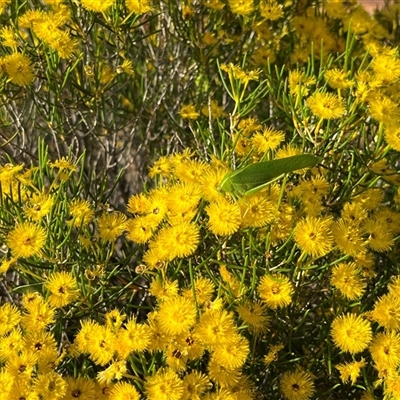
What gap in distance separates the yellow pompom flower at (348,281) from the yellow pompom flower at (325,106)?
15.7 inches

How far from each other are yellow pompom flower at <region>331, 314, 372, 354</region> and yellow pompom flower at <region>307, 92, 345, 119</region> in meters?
0.52

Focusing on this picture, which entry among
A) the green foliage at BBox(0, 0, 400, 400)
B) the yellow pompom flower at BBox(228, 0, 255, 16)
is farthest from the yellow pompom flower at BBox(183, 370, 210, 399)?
the yellow pompom flower at BBox(228, 0, 255, 16)

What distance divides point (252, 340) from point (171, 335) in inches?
11.7

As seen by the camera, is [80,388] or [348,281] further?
[348,281]

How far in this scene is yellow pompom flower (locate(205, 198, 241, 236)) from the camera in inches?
56.0

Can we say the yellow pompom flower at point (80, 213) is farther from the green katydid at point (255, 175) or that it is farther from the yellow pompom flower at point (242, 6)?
the yellow pompom flower at point (242, 6)

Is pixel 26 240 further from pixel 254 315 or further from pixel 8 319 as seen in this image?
pixel 254 315

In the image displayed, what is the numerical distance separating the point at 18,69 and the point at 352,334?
1.18m

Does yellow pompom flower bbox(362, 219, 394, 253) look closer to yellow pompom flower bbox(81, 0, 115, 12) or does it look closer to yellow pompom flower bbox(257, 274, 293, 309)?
yellow pompom flower bbox(257, 274, 293, 309)

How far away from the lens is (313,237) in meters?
1.46

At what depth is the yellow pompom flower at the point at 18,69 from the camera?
1.81m

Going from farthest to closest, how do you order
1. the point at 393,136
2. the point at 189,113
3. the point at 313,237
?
the point at 189,113 → the point at 393,136 → the point at 313,237

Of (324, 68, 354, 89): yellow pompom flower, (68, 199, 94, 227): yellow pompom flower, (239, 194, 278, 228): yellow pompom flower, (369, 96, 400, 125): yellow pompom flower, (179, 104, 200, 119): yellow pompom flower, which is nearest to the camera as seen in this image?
(239, 194, 278, 228): yellow pompom flower

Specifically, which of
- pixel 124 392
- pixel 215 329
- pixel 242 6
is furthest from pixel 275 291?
pixel 242 6
